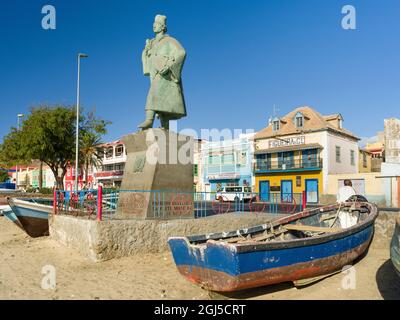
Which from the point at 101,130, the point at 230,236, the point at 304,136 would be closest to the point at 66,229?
the point at 230,236

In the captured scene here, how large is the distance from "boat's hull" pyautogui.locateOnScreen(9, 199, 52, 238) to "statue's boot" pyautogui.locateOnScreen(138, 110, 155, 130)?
4633mm

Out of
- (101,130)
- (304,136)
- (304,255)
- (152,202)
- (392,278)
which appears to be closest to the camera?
(304,255)

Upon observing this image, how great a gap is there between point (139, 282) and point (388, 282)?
4609mm

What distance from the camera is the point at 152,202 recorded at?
885 centimetres

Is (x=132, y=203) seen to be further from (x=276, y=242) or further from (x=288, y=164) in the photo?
(x=288, y=164)

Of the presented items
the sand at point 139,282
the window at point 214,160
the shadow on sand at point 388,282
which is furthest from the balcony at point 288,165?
the shadow on sand at point 388,282

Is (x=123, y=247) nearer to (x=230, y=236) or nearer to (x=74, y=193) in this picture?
(x=230, y=236)

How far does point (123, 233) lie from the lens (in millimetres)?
8078

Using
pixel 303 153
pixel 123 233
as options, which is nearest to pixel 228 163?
pixel 303 153

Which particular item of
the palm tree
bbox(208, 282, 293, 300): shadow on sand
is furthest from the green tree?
bbox(208, 282, 293, 300): shadow on sand

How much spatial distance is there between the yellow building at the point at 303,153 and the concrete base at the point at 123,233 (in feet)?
91.7

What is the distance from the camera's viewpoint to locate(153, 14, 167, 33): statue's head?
1023 centimetres

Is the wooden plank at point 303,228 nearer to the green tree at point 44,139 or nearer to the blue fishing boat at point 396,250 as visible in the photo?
the blue fishing boat at point 396,250
